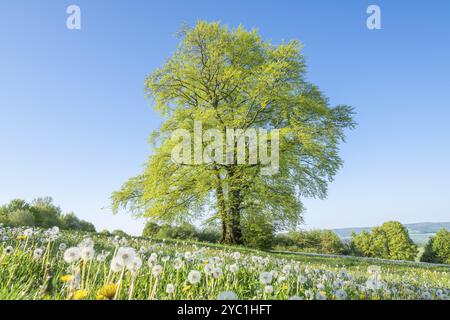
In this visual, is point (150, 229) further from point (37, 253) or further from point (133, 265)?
point (133, 265)

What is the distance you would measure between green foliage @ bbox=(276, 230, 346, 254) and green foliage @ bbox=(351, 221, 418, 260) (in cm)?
551

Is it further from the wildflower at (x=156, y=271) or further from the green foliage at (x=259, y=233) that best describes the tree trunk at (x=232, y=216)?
the wildflower at (x=156, y=271)

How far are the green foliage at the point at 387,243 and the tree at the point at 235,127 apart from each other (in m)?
23.9

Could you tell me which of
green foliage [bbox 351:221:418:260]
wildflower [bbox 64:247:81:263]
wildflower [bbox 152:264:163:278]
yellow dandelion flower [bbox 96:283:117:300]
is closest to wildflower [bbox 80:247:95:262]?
wildflower [bbox 64:247:81:263]

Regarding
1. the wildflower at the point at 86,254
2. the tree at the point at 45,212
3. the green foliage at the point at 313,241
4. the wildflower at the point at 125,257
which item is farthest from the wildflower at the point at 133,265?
the green foliage at the point at 313,241

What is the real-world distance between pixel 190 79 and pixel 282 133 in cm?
623

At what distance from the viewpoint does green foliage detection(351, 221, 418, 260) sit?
1426 inches

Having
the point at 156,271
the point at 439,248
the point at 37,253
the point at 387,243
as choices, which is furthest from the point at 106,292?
the point at 387,243

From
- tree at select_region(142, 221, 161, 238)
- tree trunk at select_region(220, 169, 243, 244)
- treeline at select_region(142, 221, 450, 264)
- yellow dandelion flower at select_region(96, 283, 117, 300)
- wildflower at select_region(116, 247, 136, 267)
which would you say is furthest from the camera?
tree at select_region(142, 221, 161, 238)

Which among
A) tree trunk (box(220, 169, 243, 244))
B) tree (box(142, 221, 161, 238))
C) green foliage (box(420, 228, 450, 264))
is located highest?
tree trunk (box(220, 169, 243, 244))

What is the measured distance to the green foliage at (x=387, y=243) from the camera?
3622 centimetres

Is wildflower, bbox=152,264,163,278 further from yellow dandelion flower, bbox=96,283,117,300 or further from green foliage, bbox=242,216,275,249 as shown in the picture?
green foliage, bbox=242,216,275,249

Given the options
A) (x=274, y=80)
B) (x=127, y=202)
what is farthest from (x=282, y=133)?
(x=127, y=202)

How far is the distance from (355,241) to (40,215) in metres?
32.4
